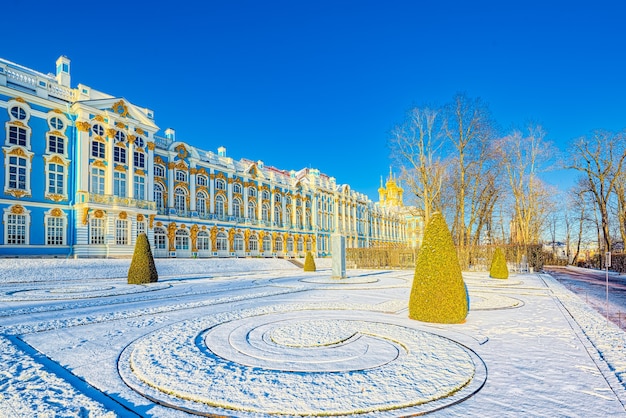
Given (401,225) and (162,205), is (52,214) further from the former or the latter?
(401,225)

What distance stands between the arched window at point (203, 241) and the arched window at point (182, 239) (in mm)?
1302

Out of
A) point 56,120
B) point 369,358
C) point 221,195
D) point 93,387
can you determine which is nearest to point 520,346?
point 369,358

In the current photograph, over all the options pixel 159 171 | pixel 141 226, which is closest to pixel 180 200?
pixel 159 171

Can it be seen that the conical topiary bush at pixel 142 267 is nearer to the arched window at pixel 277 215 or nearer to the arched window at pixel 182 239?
the arched window at pixel 182 239

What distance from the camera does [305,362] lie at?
5.22m

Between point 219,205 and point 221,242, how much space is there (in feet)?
14.0

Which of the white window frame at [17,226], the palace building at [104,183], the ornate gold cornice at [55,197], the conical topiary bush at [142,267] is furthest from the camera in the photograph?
the ornate gold cornice at [55,197]

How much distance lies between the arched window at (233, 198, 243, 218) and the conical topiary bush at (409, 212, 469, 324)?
35.8m

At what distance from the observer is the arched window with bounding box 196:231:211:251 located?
37.5 meters

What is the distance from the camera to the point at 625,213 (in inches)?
1234

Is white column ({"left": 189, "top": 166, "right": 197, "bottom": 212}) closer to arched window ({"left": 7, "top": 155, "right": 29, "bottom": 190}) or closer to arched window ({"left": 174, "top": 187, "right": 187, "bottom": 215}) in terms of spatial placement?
arched window ({"left": 174, "top": 187, "right": 187, "bottom": 215})

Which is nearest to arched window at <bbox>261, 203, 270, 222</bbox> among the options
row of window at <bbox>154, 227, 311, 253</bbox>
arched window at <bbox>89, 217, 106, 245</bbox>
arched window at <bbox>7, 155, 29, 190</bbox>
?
row of window at <bbox>154, 227, 311, 253</bbox>

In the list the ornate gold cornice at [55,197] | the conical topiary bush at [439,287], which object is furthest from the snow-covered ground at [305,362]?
the ornate gold cornice at [55,197]

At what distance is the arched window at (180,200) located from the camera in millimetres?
36000
